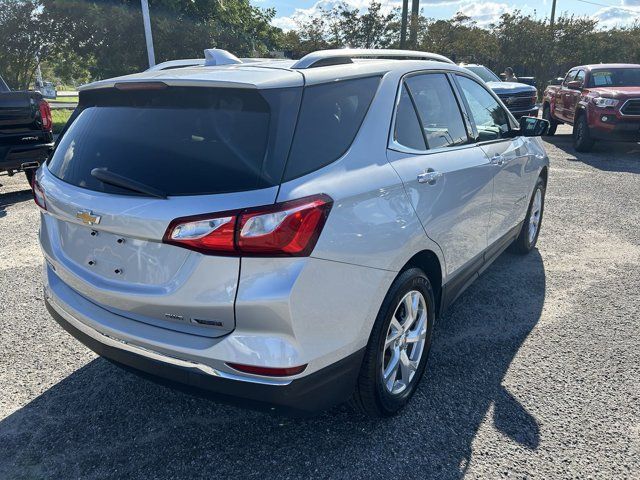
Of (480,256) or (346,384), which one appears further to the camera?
(480,256)

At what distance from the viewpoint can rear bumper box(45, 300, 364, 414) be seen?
205cm

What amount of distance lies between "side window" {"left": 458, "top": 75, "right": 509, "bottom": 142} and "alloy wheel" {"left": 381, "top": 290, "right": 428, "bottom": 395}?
142cm

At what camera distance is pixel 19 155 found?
269 inches

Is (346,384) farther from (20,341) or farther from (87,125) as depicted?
(20,341)

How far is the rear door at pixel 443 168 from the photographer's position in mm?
2680

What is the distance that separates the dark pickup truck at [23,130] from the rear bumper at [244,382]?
5.48 m

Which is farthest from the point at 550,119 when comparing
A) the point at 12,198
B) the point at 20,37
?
the point at 20,37

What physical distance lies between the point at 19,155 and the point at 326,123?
6113 millimetres

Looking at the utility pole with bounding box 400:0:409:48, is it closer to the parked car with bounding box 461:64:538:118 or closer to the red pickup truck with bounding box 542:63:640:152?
the parked car with bounding box 461:64:538:118

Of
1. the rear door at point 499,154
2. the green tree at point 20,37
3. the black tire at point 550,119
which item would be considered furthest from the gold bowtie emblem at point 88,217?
the green tree at point 20,37

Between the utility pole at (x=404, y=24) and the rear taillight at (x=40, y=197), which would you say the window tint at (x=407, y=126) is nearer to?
the rear taillight at (x=40, y=197)

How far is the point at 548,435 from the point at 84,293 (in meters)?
2.38

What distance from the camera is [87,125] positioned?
103 inches

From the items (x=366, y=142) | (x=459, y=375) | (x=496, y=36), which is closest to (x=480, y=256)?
(x=459, y=375)
